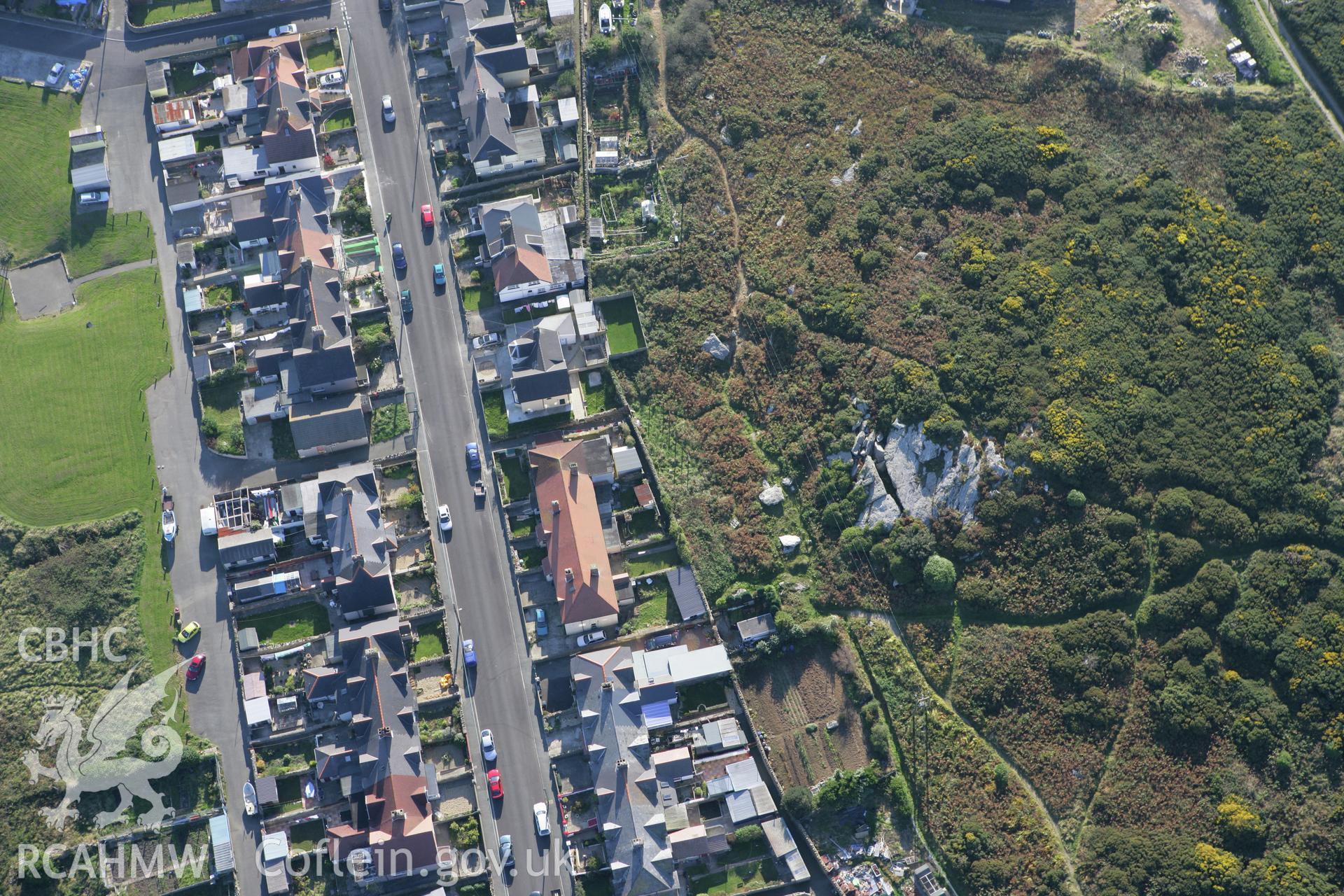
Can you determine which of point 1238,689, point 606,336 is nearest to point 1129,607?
point 1238,689

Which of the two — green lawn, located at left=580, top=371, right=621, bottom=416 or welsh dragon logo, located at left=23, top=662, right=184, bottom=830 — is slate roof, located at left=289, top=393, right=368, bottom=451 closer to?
green lawn, located at left=580, top=371, right=621, bottom=416

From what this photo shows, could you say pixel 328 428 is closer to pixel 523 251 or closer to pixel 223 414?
pixel 223 414

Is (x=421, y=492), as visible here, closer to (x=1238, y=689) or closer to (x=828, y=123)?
(x=828, y=123)

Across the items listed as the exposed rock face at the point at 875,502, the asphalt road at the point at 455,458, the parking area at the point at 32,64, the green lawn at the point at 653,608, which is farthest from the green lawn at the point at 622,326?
the parking area at the point at 32,64

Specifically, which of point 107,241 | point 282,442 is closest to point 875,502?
point 282,442

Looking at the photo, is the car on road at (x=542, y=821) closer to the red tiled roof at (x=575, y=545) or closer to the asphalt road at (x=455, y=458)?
the asphalt road at (x=455, y=458)

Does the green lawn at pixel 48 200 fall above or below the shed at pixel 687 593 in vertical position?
above
